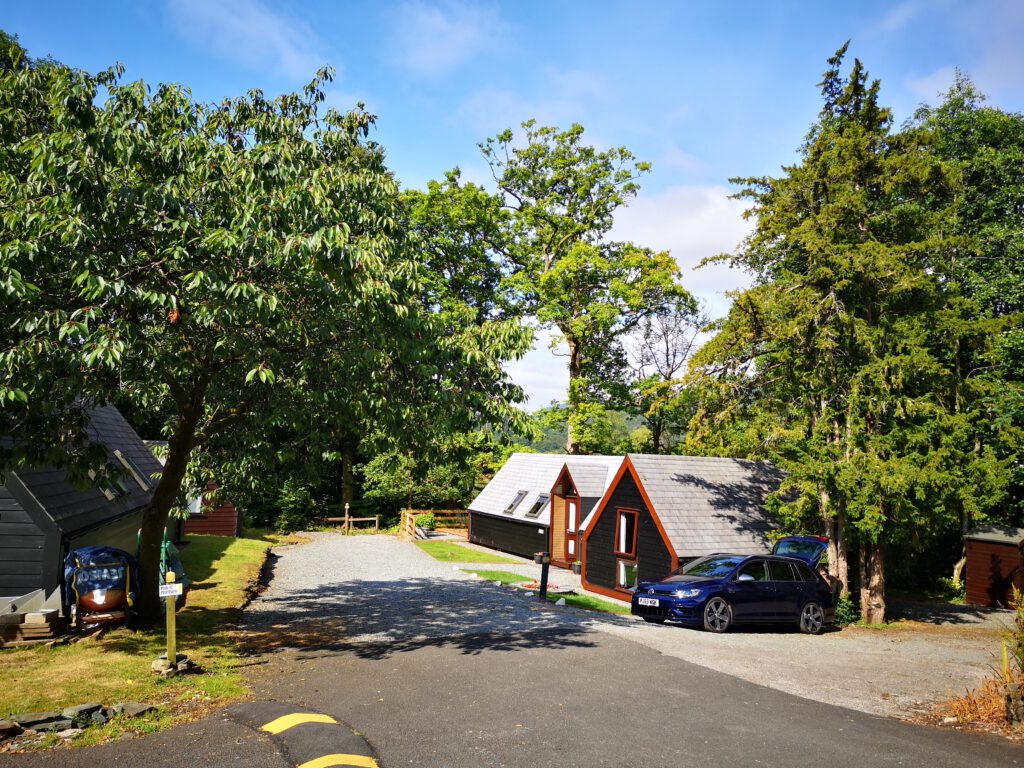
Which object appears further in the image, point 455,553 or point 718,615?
point 455,553

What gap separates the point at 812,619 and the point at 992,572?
1128 cm

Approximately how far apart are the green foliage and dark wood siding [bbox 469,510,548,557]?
11.8m

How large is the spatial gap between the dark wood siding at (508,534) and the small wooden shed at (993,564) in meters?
16.3

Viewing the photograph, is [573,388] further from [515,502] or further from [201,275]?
[201,275]

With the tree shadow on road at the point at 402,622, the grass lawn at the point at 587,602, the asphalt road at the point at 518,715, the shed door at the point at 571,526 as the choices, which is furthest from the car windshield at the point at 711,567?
the shed door at the point at 571,526

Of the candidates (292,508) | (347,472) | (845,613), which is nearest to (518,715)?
(845,613)

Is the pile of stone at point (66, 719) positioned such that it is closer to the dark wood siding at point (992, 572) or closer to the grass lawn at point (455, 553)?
the grass lawn at point (455, 553)

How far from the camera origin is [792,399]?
19797mm

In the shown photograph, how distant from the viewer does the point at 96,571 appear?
1291cm

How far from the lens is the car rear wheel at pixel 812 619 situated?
17234 mm

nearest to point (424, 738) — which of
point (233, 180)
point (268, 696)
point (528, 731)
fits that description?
point (528, 731)

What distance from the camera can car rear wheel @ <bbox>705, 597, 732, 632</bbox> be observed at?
16.2 m

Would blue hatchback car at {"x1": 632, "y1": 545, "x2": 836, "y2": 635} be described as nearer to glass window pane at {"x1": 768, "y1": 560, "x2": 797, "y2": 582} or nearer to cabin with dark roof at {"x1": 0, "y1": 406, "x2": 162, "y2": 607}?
glass window pane at {"x1": 768, "y1": 560, "x2": 797, "y2": 582}

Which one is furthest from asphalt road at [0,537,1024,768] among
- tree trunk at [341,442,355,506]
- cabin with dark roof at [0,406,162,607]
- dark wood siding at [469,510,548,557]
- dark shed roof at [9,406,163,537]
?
tree trunk at [341,442,355,506]
